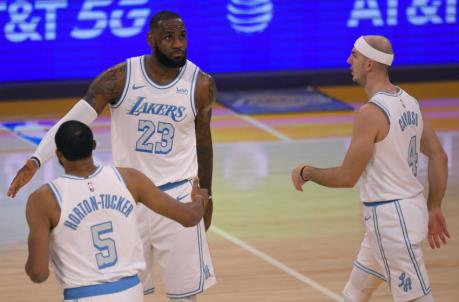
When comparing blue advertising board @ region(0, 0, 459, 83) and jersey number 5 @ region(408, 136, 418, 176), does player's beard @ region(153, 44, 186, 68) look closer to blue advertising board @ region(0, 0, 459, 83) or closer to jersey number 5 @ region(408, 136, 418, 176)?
jersey number 5 @ region(408, 136, 418, 176)

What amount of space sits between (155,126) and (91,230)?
53.0 inches

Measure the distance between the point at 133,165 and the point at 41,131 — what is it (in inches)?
289

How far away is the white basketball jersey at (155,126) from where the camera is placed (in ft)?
19.6

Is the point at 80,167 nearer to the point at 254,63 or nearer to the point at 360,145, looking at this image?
the point at 360,145

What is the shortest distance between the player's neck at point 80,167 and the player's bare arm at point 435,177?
204 centimetres

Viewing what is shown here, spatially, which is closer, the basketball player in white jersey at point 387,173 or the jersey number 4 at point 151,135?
the basketball player in white jersey at point 387,173

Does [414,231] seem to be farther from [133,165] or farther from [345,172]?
[133,165]

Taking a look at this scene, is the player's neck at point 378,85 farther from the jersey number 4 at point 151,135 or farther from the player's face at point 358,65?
the jersey number 4 at point 151,135

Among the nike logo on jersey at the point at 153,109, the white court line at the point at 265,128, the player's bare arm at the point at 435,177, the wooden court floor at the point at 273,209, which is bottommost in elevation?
the white court line at the point at 265,128

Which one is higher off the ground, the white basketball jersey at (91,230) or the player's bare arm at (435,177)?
the white basketball jersey at (91,230)

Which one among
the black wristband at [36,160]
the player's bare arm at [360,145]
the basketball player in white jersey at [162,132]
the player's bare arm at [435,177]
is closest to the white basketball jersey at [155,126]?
the basketball player in white jersey at [162,132]

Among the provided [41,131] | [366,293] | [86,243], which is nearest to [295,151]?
[41,131]

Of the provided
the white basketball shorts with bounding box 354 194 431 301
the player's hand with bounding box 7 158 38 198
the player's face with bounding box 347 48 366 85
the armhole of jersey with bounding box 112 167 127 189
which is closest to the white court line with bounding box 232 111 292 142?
the player's face with bounding box 347 48 366 85

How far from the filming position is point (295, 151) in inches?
481
